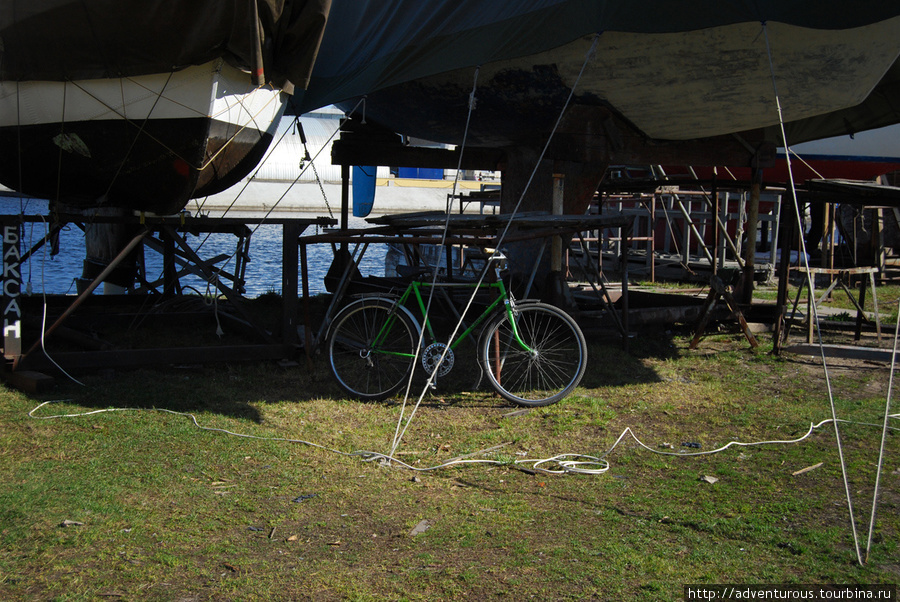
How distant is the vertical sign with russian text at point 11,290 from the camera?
20.2 feet

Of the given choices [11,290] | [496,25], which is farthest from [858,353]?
[11,290]

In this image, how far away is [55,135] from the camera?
6.81m

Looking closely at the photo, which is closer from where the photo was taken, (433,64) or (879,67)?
(433,64)

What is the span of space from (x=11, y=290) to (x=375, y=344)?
3028mm

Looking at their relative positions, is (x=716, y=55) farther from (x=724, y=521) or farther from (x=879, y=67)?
(x=724, y=521)

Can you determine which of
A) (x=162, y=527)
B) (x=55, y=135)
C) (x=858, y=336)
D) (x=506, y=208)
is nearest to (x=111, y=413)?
(x=162, y=527)

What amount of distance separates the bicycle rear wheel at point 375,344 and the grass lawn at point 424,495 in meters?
0.22

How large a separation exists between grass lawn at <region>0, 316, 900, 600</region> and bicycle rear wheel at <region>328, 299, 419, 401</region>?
222mm

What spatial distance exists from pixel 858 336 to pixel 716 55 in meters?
3.81

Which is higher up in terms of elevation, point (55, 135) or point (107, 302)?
point (55, 135)

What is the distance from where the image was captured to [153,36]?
20.6 feet

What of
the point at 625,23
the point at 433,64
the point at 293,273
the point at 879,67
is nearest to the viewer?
the point at 625,23

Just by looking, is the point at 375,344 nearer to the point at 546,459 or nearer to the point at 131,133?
the point at 546,459

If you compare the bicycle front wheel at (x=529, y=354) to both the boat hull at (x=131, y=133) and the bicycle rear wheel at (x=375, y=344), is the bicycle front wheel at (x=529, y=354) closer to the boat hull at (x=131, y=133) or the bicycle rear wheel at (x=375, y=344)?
the bicycle rear wheel at (x=375, y=344)
